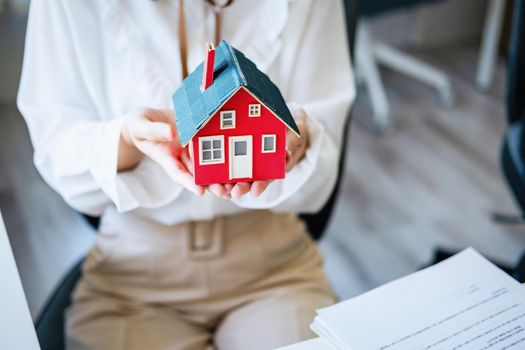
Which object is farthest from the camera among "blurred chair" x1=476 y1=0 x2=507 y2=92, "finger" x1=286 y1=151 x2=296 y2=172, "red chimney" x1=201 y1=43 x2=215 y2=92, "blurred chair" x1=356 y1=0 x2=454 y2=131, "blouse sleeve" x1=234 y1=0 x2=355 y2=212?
"blurred chair" x1=476 y1=0 x2=507 y2=92

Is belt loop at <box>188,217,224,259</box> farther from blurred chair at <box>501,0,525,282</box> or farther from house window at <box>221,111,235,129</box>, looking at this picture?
blurred chair at <box>501,0,525,282</box>

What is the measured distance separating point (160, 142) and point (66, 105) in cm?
22

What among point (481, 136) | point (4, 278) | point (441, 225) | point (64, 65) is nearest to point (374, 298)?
point (4, 278)

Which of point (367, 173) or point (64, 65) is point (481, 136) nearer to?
point (367, 173)

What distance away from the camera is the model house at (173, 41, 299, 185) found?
518mm

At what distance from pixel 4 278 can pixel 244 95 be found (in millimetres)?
260

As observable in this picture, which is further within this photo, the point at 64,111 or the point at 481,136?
the point at 481,136

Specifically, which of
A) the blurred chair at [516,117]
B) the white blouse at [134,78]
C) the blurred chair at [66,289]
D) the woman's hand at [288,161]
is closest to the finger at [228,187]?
the woman's hand at [288,161]

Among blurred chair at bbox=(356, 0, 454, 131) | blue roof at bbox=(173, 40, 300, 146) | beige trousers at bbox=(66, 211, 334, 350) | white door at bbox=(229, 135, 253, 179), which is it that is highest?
blue roof at bbox=(173, 40, 300, 146)

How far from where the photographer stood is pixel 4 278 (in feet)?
1.72

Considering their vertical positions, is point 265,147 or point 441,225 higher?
point 265,147

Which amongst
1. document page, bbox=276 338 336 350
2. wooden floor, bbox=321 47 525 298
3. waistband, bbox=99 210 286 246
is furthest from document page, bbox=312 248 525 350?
wooden floor, bbox=321 47 525 298

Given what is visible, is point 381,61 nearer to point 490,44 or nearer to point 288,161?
point 490,44

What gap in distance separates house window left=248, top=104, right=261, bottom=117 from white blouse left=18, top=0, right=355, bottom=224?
0.51ft
